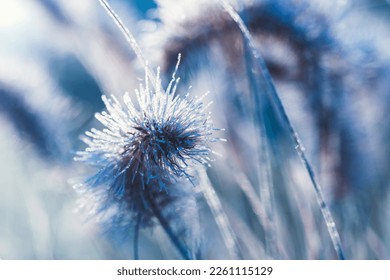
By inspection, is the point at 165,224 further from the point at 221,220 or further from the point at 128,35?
the point at 128,35

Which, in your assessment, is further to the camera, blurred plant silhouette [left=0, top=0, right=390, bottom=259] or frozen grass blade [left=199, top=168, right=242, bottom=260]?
frozen grass blade [left=199, top=168, right=242, bottom=260]

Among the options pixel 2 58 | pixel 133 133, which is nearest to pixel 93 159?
pixel 133 133

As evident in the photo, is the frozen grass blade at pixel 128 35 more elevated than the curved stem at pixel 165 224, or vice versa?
the frozen grass blade at pixel 128 35

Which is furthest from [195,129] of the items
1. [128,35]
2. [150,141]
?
[128,35]

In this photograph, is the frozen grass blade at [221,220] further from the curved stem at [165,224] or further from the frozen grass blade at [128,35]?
the frozen grass blade at [128,35]

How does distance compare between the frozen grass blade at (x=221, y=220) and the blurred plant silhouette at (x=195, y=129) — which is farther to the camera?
the frozen grass blade at (x=221, y=220)

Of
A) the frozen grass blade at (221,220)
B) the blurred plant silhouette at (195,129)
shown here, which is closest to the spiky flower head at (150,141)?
the blurred plant silhouette at (195,129)

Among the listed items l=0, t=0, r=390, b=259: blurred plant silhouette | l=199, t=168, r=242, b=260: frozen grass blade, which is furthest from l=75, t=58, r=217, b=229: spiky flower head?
l=199, t=168, r=242, b=260: frozen grass blade

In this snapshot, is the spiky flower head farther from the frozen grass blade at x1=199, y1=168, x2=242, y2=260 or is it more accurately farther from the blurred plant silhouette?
the frozen grass blade at x1=199, y1=168, x2=242, y2=260

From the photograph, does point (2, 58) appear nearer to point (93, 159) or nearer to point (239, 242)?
point (93, 159)
